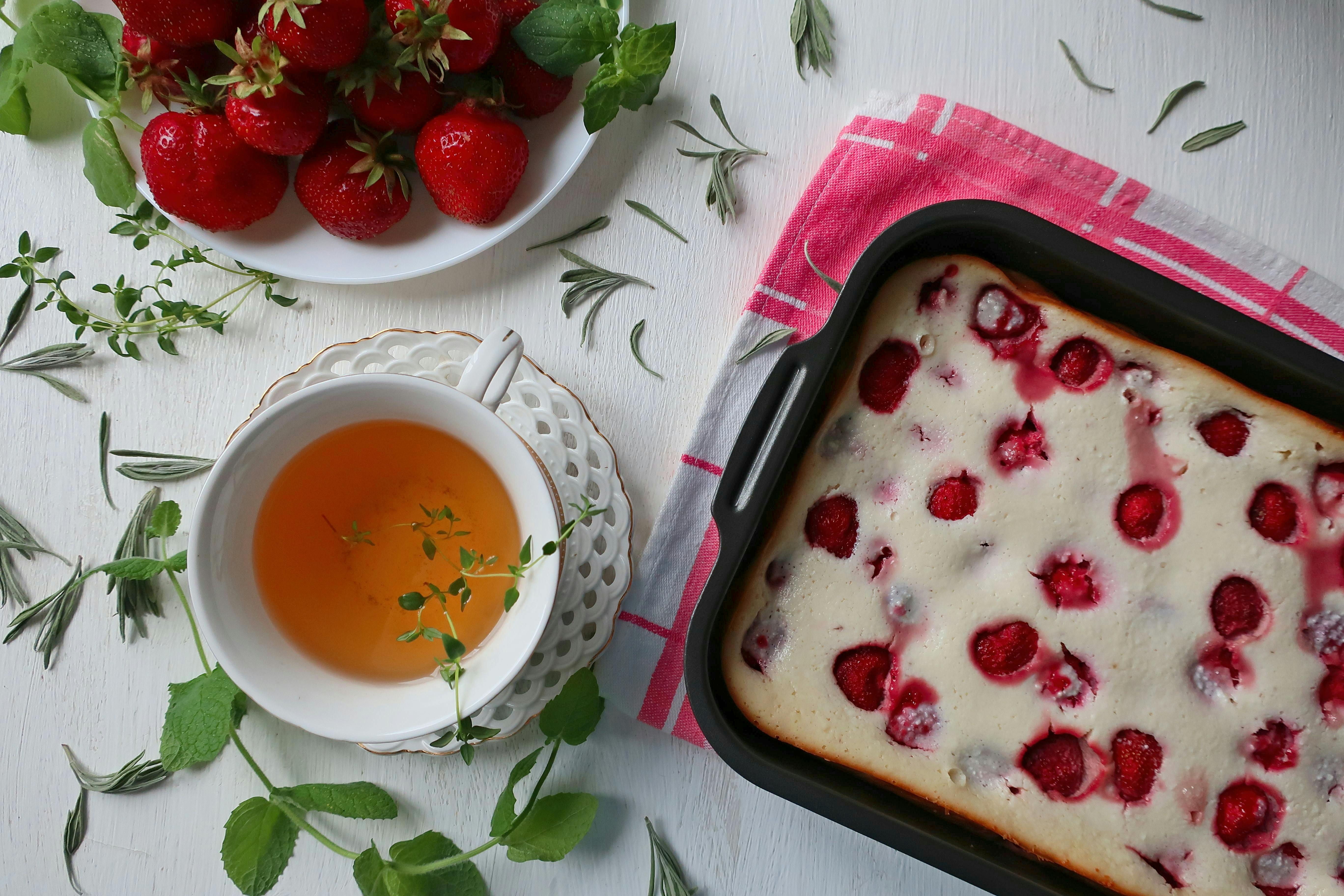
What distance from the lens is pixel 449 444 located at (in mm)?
965

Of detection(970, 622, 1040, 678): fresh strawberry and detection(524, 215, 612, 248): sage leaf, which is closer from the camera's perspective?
detection(970, 622, 1040, 678): fresh strawberry

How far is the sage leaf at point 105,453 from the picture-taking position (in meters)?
1.18

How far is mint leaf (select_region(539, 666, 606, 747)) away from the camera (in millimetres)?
1010

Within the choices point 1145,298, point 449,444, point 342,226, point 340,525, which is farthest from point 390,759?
point 1145,298

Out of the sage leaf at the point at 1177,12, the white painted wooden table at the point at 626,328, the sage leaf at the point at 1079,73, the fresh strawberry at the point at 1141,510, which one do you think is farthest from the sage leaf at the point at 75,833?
the sage leaf at the point at 1177,12

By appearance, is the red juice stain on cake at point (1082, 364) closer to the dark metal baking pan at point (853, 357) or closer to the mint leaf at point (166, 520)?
the dark metal baking pan at point (853, 357)

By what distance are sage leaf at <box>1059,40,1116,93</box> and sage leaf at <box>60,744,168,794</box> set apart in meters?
1.55

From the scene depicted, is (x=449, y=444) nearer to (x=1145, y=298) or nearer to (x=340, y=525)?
(x=340, y=525)

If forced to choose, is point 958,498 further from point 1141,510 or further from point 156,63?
point 156,63

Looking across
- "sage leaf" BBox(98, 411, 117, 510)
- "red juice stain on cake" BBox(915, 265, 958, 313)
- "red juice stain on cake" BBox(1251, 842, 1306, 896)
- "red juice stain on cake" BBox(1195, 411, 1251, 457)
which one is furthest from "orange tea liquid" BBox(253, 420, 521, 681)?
"red juice stain on cake" BBox(1251, 842, 1306, 896)

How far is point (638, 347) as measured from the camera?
1127mm

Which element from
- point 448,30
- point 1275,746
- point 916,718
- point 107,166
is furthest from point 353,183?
point 1275,746

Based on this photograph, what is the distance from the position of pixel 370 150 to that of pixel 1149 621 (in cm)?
106

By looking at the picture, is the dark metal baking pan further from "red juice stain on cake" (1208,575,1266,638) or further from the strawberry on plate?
the strawberry on plate
